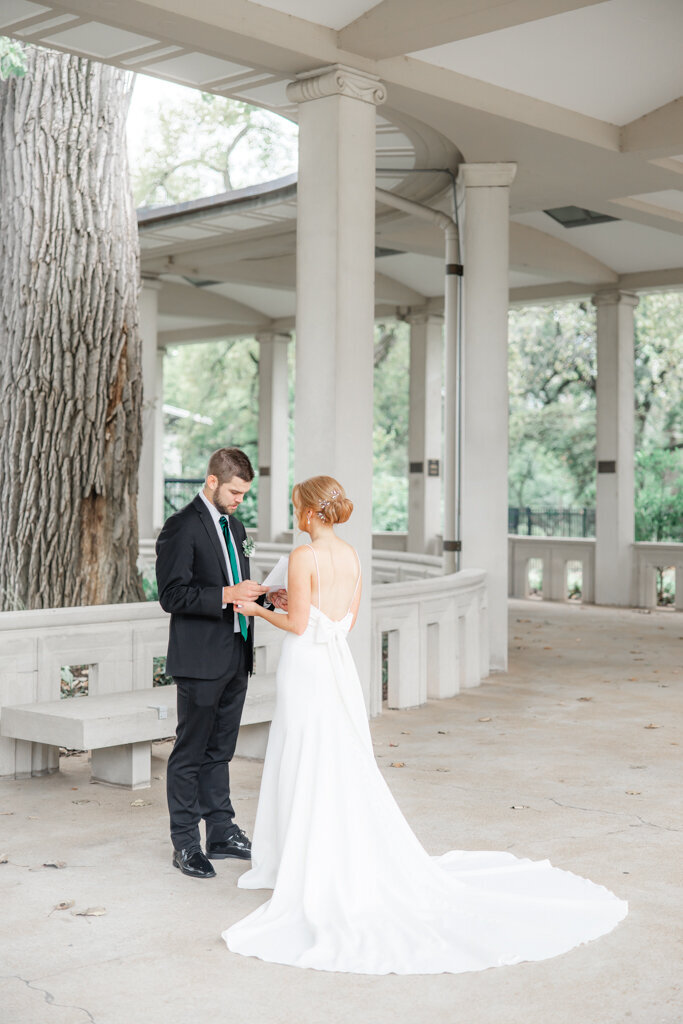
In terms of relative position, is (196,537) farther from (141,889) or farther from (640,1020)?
(640,1020)

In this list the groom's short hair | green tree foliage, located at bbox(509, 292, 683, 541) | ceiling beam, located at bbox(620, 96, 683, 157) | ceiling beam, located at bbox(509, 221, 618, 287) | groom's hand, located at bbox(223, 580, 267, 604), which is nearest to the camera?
groom's hand, located at bbox(223, 580, 267, 604)

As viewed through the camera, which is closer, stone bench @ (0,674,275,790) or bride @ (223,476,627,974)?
bride @ (223,476,627,974)

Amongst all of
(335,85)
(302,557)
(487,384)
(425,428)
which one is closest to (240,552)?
(302,557)

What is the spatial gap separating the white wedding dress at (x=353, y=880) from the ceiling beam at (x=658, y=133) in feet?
23.5

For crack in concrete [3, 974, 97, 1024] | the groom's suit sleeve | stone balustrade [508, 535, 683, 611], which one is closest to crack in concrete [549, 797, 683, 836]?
the groom's suit sleeve

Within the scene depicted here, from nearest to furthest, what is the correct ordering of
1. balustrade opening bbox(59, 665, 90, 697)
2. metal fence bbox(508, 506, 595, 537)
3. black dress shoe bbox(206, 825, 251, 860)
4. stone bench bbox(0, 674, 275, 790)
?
1. black dress shoe bbox(206, 825, 251, 860)
2. stone bench bbox(0, 674, 275, 790)
3. balustrade opening bbox(59, 665, 90, 697)
4. metal fence bbox(508, 506, 595, 537)

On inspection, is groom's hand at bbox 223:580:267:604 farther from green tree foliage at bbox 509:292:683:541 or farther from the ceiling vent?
green tree foliage at bbox 509:292:683:541

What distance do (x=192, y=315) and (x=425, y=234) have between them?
6788 mm

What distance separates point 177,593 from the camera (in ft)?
16.6

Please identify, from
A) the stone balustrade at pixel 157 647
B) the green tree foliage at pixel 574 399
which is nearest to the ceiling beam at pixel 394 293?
the green tree foliage at pixel 574 399

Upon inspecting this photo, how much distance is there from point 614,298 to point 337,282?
33.3 ft

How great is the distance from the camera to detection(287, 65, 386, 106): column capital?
810cm

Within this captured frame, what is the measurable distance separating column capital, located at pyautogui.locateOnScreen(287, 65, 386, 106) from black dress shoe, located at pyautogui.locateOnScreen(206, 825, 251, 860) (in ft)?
16.7

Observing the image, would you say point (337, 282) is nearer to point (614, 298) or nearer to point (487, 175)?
point (487, 175)
